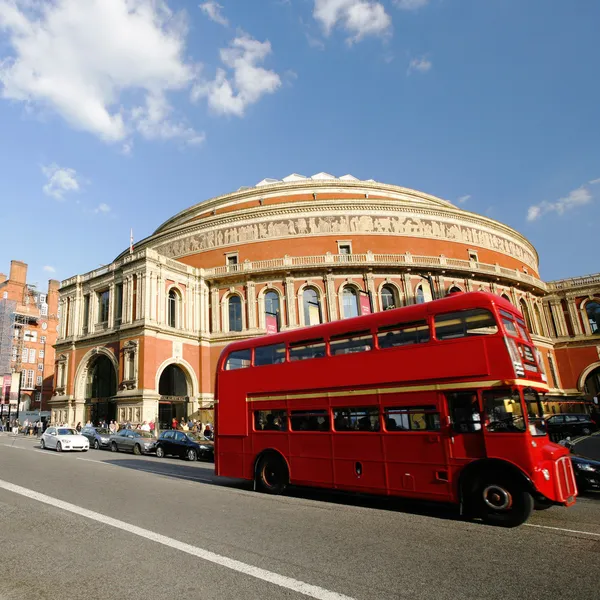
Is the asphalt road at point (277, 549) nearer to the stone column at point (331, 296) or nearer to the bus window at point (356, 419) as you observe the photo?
the bus window at point (356, 419)

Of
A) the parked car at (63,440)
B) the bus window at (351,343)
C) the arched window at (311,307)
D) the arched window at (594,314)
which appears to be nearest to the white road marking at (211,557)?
the bus window at (351,343)

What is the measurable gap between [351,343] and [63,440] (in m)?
18.4

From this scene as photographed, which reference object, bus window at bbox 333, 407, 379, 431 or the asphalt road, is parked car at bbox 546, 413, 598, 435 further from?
bus window at bbox 333, 407, 379, 431

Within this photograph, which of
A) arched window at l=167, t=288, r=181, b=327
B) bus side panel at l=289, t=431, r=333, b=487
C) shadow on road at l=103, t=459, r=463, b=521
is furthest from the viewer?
arched window at l=167, t=288, r=181, b=327

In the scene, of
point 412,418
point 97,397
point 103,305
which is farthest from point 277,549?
point 97,397

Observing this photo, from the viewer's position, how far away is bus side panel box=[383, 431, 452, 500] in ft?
27.3

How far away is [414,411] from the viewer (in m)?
8.91

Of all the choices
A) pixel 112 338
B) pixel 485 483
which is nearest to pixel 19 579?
pixel 485 483

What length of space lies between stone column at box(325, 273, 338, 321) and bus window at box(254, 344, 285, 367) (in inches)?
904

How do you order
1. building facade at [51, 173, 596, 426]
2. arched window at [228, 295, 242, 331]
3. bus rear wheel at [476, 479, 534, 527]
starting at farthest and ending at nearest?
1. arched window at [228, 295, 242, 331]
2. building facade at [51, 173, 596, 426]
3. bus rear wheel at [476, 479, 534, 527]

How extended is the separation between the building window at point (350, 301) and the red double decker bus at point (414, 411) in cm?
2412

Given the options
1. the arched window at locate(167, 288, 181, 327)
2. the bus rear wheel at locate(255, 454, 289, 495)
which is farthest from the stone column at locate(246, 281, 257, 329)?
the bus rear wheel at locate(255, 454, 289, 495)

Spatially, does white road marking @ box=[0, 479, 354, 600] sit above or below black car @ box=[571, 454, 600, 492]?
above

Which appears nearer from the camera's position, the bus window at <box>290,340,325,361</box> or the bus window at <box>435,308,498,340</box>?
the bus window at <box>435,308,498,340</box>
